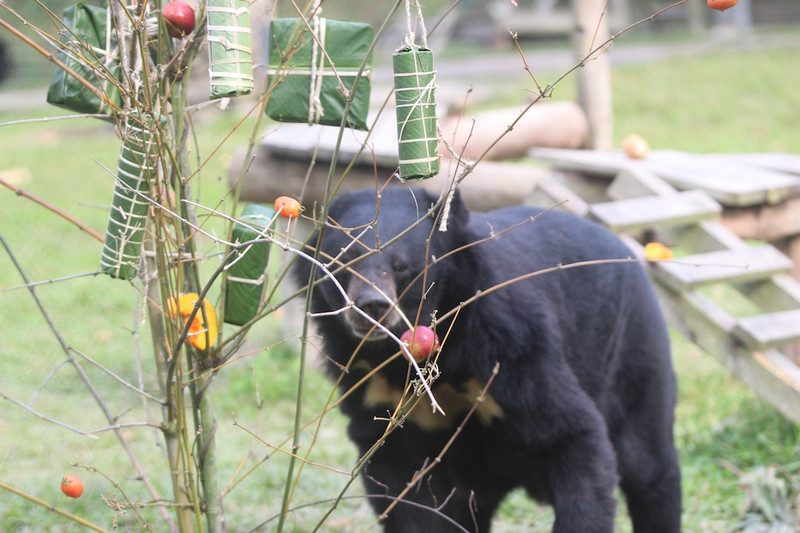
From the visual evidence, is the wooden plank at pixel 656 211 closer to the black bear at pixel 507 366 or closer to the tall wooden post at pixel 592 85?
the black bear at pixel 507 366

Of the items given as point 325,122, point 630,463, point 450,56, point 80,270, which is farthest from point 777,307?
point 450,56

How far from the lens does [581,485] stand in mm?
2938

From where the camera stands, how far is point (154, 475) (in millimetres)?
4602

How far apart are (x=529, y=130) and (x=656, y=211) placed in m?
2.11

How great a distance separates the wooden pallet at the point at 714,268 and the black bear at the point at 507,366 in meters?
0.66

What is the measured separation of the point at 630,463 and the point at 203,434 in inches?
70.7

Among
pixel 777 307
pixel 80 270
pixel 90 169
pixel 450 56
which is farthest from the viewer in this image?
pixel 450 56

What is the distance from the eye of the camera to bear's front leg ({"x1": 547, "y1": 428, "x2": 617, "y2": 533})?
2.92 meters

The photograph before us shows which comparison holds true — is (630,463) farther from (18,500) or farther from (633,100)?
(633,100)

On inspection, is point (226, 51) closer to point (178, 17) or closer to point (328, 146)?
point (178, 17)

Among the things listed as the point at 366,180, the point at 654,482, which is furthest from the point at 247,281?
the point at 366,180

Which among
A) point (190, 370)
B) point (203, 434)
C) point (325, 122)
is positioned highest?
point (325, 122)

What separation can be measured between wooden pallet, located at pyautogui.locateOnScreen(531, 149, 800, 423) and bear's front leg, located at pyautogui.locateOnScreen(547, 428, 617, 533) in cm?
120

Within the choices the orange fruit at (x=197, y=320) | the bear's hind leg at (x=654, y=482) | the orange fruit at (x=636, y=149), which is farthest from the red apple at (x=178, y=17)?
the orange fruit at (x=636, y=149)
